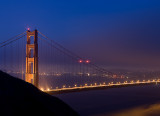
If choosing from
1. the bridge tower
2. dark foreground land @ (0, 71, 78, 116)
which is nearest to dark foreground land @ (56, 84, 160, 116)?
the bridge tower

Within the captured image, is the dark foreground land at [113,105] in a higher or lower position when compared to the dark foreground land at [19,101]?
lower

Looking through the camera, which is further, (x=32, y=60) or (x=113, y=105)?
(x=113, y=105)

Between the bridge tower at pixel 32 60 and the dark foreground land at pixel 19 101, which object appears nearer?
the dark foreground land at pixel 19 101

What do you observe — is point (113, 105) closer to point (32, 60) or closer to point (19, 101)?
point (32, 60)

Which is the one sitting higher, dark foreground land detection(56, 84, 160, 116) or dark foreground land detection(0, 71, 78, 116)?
dark foreground land detection(0, 71, 78, 116)

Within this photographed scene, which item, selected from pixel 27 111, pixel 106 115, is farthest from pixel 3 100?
pixel 106 115

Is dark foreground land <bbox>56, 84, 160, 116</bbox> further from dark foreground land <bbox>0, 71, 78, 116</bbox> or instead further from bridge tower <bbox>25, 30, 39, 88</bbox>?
dark foreground land <bbox>0, 71, 78, 116</bbox>

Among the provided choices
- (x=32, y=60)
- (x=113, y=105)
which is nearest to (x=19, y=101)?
(x=32, y=60)

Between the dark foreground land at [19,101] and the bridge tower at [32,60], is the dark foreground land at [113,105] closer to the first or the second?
the bridge tower at [32,60]

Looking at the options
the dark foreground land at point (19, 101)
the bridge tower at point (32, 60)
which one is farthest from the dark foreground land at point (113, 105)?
the dark foreground land at point (19, 101)

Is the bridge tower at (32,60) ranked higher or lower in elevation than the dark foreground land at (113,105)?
higher

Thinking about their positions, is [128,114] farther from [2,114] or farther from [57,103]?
[2,114]

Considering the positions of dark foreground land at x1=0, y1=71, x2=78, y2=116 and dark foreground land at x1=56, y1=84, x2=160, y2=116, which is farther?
dark foreground land at x1=56, y1=84, x2=160, y2=116
